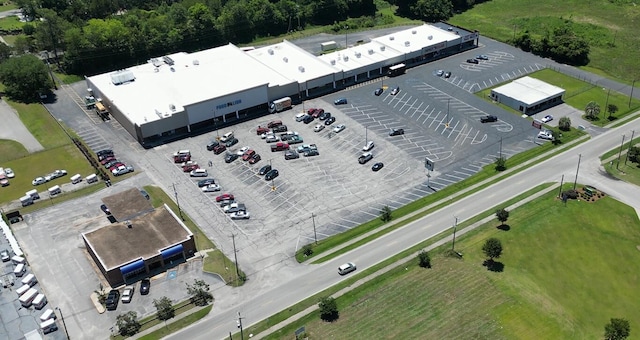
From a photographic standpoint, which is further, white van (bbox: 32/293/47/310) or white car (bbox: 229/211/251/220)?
white car (bbox: 229/211/251/220)

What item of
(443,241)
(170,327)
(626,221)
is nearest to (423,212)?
(443,241)

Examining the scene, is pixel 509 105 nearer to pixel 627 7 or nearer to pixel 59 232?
pixel 627 7

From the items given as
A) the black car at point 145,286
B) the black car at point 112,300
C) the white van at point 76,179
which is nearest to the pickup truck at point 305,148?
the black car at point 145,286

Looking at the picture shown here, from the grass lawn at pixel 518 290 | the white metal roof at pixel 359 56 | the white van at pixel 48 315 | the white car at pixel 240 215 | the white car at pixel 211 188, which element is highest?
the white metal roof at pixel 359 56

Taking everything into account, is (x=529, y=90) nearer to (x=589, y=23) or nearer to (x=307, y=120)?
(x=307, y=120)

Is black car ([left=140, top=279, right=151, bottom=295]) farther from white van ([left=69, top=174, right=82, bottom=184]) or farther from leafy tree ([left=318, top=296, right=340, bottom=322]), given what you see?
white van ([left=69, top=174, right=82, bottom=184])

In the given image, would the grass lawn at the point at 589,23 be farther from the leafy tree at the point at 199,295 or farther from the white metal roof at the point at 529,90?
the leafy tree at the point at 199,295

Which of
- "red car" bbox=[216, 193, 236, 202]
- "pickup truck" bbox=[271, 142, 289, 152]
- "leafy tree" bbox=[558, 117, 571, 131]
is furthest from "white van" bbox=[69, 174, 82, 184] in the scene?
"leafy tree" bbox=[558, 117, 571, 131]

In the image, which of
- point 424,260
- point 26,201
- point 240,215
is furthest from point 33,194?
point 424,260
